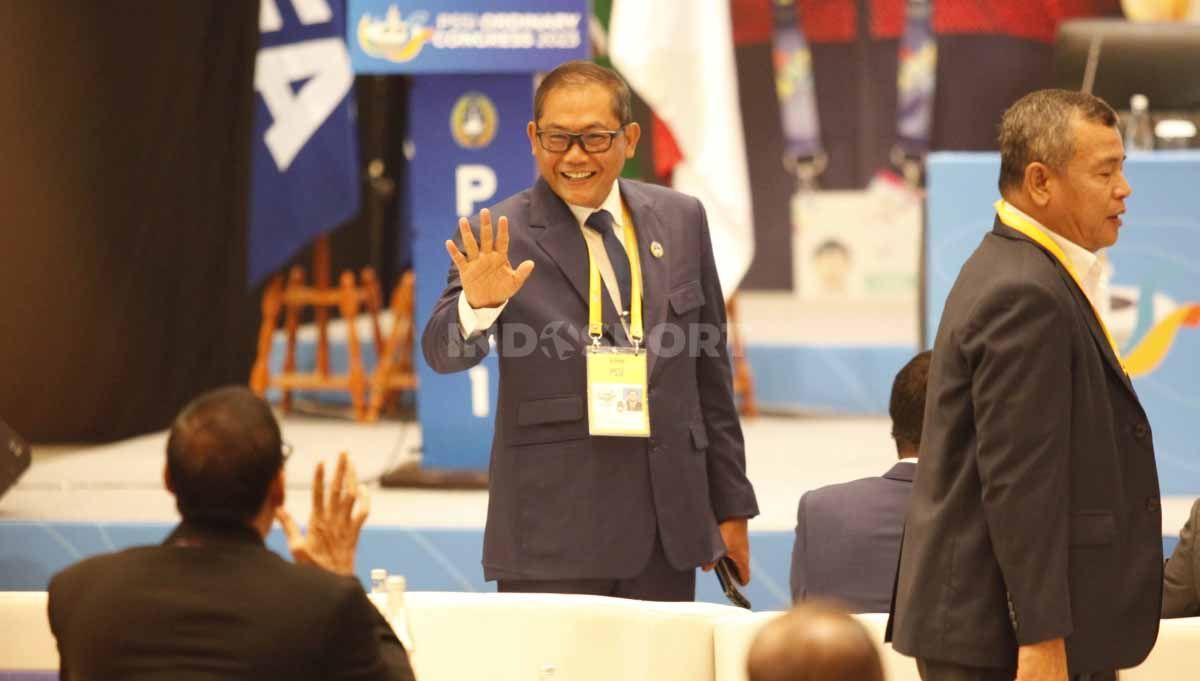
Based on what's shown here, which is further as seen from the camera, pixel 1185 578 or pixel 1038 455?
pixel 1185 578

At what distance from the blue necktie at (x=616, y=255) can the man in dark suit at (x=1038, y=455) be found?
0.80m

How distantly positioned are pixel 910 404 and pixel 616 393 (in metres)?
0.55

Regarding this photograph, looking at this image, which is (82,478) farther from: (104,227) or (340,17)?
(340,17)

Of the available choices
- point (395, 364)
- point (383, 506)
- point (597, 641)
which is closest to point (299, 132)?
point (395, 364)

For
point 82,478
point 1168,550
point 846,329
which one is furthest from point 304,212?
point 1168,550

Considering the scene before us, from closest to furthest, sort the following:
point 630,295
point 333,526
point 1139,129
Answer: point 333,526 → point 630,295 → point 1139,129

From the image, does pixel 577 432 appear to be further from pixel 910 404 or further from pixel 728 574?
pixel 910 404

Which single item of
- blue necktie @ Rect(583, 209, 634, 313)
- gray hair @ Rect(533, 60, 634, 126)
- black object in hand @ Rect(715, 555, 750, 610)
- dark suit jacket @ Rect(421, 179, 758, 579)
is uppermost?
gray hair @ Rect(533, 60, 634, 126)

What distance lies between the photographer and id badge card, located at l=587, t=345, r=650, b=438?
289 cm

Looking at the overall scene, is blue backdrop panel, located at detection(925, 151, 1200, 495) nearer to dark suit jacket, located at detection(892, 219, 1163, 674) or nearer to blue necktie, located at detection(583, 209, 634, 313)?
blue necktie, located at detection(583, 209, 634, 313)

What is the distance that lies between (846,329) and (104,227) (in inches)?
139

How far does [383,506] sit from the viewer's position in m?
5.07

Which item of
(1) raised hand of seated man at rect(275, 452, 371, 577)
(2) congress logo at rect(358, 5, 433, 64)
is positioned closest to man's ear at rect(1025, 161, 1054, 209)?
(1) raised hand of seated man at rect(275, 452, 371, 577)

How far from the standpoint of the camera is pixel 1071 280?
89.2 inches
